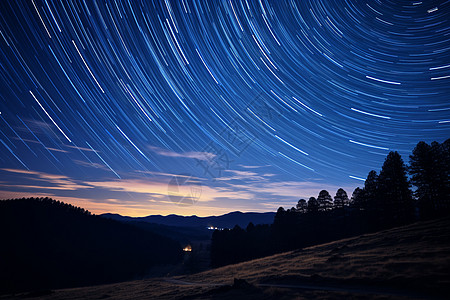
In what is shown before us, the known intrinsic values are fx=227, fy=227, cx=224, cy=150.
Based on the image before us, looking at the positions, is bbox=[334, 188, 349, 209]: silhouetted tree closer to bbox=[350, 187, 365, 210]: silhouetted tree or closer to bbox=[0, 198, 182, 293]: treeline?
bbox=[350, 187, 365, 210]: silhouetted tree

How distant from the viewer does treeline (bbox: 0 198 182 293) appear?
86.8 metres

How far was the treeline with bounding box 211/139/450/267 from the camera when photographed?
31750 mm

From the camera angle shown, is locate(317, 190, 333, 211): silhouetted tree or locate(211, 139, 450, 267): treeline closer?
locate(211, 139, 450, 267): treeline

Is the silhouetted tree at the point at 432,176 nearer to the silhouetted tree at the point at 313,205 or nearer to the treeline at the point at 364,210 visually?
the treeline at the point at 364,210

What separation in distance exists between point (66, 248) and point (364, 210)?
131 meters

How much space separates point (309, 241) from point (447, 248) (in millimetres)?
29636

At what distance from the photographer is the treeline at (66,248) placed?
8675cm

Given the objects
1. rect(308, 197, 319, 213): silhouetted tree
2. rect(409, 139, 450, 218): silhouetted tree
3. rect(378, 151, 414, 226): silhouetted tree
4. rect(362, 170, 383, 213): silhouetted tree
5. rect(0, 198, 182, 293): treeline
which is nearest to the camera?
rect(409, 139, 450, 218): silhouetted tree

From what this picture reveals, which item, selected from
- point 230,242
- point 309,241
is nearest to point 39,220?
point 230,242

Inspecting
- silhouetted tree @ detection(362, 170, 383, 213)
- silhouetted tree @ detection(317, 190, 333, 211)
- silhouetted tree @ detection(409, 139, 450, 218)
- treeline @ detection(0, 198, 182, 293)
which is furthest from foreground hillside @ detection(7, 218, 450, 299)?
treeline @ detection(0, 198, 182, 293)

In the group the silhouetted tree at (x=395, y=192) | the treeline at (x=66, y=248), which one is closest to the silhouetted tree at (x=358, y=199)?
the silhouetted tree at (x=395, y=192)

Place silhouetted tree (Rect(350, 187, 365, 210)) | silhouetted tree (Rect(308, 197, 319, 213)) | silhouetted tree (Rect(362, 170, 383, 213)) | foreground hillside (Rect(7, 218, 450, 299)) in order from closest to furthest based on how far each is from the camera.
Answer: foreground hillside (Rect(7, 218, 450, 299))
silhouetted tree (Rect(362, 170, 383, 213))
silhouetted tree (Rect(350, 187, 365, 210))
silhouetted tree (Rect(308, 197, 319, 213))

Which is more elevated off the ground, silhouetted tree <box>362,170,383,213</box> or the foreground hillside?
silhouetted tree <box>362,170,383,213</box>

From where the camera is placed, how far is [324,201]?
45625mm
